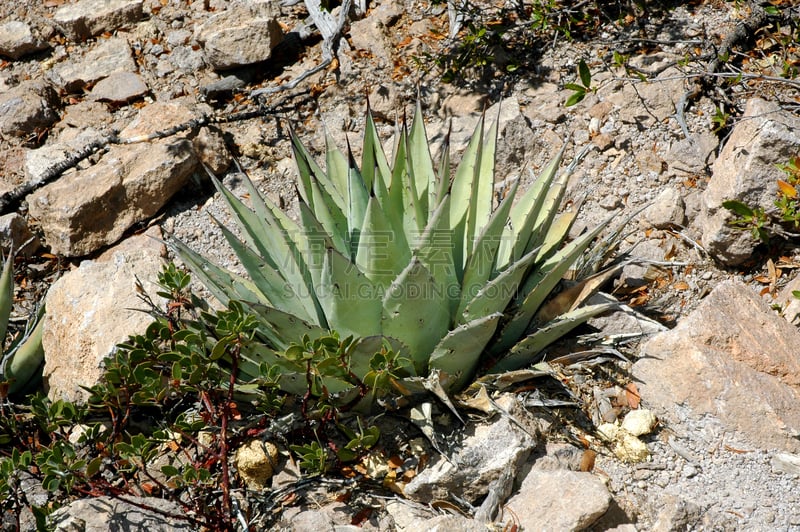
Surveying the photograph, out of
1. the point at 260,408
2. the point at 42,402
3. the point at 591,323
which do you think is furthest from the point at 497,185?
the point at 42,402

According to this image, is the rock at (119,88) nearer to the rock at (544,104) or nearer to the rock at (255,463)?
the rock at (544,104)

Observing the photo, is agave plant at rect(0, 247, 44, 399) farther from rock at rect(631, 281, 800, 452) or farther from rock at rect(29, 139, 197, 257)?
rock at rect(631, 281, 800, 452)

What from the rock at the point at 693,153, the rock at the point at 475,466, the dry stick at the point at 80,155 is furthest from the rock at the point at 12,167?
the rock at the point at 693,153

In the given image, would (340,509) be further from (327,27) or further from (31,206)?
(327,27)

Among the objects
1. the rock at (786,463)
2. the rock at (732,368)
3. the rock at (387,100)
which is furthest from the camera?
the rock at (387,100)

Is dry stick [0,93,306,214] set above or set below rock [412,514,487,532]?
above

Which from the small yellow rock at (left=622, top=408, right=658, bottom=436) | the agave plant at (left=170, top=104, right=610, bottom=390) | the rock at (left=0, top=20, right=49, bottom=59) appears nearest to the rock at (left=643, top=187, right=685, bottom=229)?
the agave plant at (left=170, top=104, right=610, bottom=390)
